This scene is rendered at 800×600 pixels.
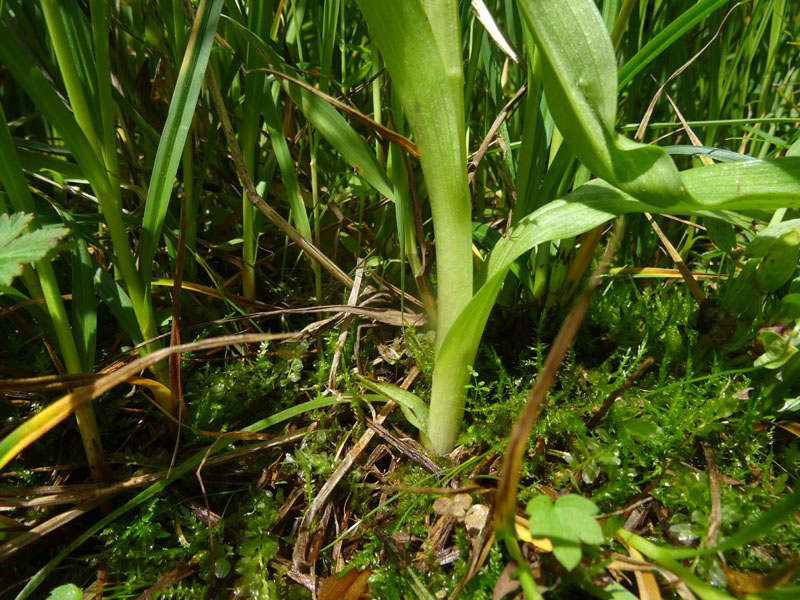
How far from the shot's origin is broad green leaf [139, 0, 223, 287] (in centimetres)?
69

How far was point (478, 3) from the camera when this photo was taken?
0.73 metres

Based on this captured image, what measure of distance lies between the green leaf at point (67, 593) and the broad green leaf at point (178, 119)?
1.35ft

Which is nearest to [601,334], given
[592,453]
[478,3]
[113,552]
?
[592,453]

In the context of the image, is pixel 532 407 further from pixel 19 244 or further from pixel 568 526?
pixel 19 244

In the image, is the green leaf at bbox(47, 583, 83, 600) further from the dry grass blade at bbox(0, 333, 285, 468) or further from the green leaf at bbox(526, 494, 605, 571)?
the green leaf at bbox(526, 494, 605, 571)

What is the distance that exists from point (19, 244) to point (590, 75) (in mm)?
654

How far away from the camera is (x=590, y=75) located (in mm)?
556

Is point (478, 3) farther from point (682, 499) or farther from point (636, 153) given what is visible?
point (682, 499)

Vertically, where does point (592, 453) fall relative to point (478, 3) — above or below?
below

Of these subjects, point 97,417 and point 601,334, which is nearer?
point 97,417

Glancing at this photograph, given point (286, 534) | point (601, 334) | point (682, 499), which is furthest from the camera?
point (601, 334)

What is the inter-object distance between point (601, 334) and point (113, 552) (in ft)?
2.67

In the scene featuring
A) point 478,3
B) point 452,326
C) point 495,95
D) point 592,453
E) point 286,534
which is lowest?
point 286,534

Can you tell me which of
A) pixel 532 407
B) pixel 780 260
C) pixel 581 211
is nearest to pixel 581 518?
pixel 532 407
